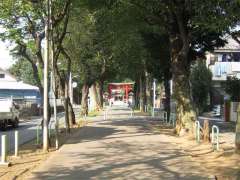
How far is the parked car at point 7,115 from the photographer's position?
40.7m

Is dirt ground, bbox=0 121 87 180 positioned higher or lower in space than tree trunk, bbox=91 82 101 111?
lower

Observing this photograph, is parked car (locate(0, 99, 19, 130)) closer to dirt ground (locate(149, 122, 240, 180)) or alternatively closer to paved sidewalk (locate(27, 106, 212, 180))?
paved sidewalk (locate(27, 106, 212, 180))

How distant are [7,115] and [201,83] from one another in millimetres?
29833

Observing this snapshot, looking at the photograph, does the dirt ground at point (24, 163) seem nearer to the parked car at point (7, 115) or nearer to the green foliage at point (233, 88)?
the parked car at point (7, 115)

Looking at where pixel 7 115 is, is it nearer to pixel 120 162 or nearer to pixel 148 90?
pixel 148 90

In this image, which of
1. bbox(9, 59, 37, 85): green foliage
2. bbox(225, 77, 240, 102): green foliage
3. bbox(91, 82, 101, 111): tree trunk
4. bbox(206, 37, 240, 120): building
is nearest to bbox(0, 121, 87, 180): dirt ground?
bbox(225, 77, 240, 102): green foliage

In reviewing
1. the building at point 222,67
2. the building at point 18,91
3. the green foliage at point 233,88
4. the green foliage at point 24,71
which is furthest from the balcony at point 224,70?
the green foliage at point 24,71

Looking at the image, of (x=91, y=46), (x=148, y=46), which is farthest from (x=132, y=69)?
(x=148, y=46)

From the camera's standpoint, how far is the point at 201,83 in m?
66.2

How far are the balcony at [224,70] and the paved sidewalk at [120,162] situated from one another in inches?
1616

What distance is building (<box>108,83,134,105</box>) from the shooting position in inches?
4067

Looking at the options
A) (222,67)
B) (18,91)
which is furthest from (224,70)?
(18,91)

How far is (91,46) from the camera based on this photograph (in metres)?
55.3

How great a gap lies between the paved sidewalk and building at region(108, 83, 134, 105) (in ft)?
257
